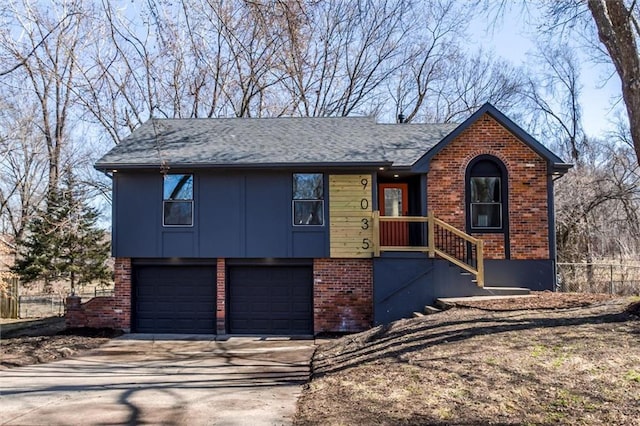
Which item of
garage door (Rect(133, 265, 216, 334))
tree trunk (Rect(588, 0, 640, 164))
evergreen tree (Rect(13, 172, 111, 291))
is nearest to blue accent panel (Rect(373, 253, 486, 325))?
garage door (Rect(133, 265, 216, 334))

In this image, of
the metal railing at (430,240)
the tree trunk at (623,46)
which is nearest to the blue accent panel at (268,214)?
the metal railing at (430,240)

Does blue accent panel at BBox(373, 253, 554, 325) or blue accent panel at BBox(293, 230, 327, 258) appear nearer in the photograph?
blue accent panel at BBox(373, 253, 554, 325)

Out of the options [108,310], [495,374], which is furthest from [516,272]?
[108,310]

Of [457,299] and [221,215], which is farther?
[221,215]

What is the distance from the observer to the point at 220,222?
13.8 meters

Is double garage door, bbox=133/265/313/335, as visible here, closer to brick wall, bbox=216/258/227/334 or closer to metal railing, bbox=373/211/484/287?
brick wall, bbox=216/258/227/334

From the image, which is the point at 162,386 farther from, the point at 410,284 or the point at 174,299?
the point at 410,284

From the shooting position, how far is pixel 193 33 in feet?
23.0

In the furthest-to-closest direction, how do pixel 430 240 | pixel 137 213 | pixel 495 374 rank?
pixel 137 213 < pixel 430 240 < pixel 495 374

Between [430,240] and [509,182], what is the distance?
3.07m

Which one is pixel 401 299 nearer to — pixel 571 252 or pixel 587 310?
pixel 587 310

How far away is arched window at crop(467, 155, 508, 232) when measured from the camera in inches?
554

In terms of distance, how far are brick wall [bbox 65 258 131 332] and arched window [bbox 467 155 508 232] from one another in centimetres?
948

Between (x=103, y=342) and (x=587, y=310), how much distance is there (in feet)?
34.0
